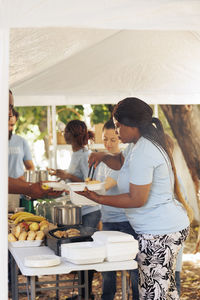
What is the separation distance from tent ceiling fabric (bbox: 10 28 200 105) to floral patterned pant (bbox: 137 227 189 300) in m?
1.63

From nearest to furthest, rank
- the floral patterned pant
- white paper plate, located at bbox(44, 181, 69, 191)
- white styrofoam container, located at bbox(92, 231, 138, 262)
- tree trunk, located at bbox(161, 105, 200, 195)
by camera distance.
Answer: white styrofoam container, located at bbox(92, 231, 138, 262) → the floral patterned pant → white paper plate, located at bbox(44, 181, 69, 191) → tree trunk, located at bbox(161, 105, 200, 195)

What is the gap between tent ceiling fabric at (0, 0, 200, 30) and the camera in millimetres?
2328

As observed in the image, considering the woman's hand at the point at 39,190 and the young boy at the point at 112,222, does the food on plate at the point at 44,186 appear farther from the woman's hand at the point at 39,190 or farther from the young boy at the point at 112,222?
the young boy at the point at 112,222

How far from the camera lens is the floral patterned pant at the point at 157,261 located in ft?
9.53

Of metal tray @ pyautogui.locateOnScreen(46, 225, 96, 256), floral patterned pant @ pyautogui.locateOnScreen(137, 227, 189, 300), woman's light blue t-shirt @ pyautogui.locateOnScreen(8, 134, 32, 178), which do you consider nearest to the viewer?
metal tray @ pyautogui.locateOnScreen(46, 225, 96, 256)

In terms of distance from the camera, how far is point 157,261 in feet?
9.53

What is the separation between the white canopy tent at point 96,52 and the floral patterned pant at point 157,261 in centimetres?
89

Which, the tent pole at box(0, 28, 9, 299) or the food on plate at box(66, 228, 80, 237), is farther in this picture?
the food on plate at box(66, 228, 80, 237)

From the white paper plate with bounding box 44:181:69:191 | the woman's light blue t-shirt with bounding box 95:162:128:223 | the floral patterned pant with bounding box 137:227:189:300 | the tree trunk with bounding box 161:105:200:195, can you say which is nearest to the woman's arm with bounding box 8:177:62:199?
the white paper plate with bounding box 44:181:69:191

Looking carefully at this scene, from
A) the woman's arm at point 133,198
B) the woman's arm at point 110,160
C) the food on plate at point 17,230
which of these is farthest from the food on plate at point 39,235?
the woman's arm at point 110,160

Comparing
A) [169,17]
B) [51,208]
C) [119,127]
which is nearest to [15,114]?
[51,208]

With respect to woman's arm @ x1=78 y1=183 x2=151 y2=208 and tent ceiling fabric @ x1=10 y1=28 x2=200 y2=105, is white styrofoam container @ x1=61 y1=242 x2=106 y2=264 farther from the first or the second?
tent ceiling fabric @ x1=10 y1=28 x2=200 y2=105

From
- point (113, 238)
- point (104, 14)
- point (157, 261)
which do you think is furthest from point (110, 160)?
point (104, 14)

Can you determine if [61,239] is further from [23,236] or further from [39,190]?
[39,190]
